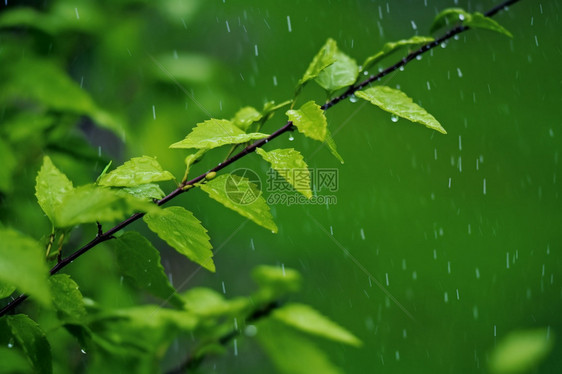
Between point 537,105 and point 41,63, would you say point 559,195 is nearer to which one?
point 537,105

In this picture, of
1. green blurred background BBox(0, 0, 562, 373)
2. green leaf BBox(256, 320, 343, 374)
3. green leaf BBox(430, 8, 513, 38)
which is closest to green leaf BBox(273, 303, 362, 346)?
green leaf BBox(256, 320, 343, 374)

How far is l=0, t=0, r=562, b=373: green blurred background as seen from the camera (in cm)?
318

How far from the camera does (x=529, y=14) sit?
4051mm

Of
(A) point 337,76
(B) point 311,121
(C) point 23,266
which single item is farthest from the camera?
(A) point 337,76

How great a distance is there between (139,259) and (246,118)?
237 mm

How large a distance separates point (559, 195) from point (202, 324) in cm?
364

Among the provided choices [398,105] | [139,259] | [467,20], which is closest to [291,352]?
[139,259]

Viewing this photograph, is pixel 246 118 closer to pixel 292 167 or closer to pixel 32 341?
pixel 292 167

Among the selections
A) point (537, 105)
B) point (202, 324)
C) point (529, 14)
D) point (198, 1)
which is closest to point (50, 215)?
point (202, 324)

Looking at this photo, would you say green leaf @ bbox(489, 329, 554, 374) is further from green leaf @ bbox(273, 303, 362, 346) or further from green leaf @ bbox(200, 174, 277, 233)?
green leaf @ bbox(200, 174, 277, 233)

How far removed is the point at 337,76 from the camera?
0.68m

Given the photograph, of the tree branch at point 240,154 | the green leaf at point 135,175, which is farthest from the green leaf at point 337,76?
the green leaf at point 135,175

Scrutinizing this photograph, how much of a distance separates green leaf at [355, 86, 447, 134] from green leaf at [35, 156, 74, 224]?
1.26 feet

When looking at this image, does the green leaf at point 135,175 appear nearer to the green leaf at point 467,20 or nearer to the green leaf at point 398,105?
the green leaf at point 398,105
